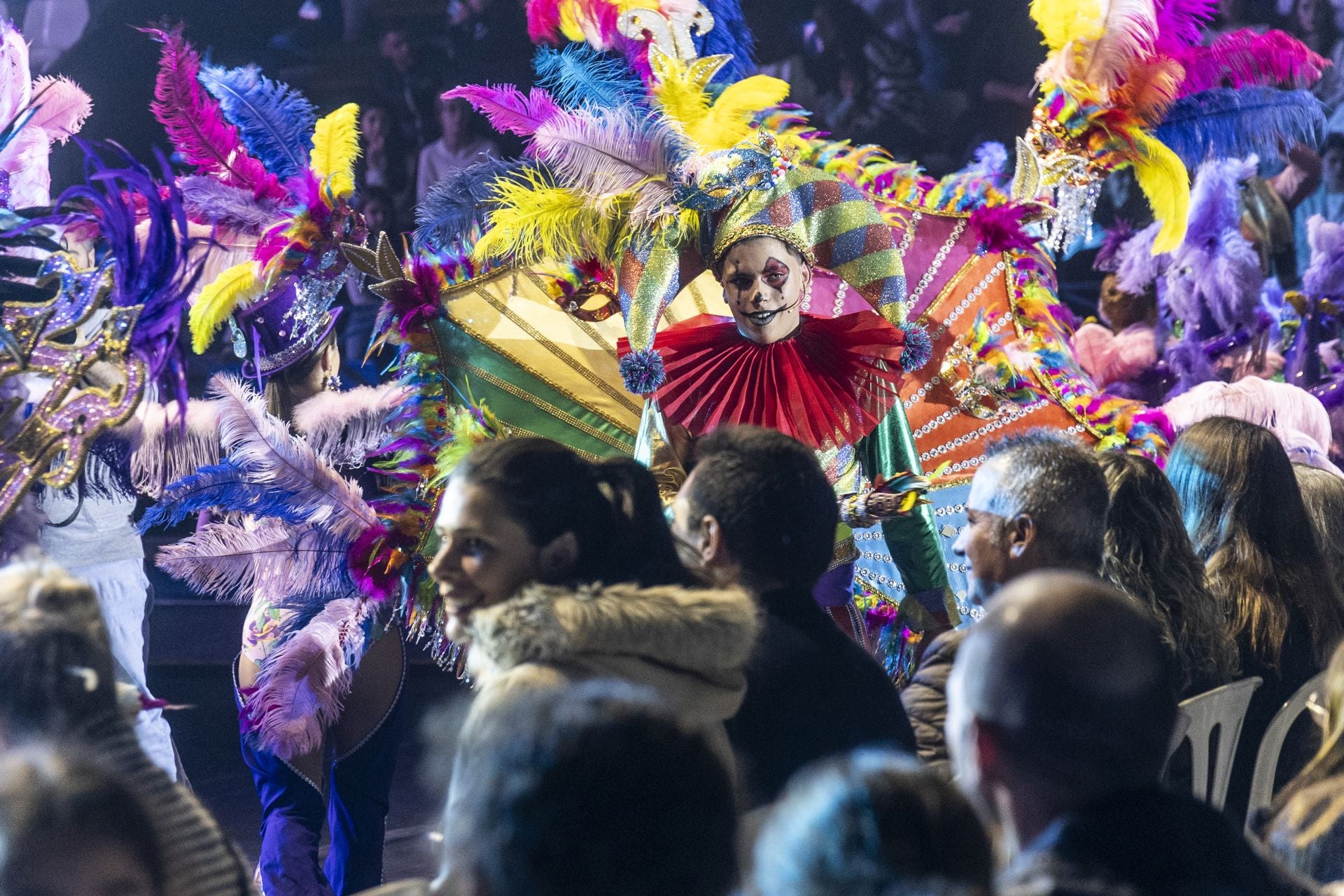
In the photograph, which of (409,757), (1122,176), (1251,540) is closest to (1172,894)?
(1251,540)

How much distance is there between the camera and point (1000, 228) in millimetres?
3756

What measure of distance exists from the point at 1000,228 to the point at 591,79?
1.21 m

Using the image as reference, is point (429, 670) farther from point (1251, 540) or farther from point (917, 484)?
point (1251, 540)

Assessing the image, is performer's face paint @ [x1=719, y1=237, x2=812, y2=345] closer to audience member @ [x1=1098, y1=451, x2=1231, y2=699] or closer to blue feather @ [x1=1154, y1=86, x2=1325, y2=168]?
audience member @ [x1=1098, y1=451, x2=1231, y2=699]

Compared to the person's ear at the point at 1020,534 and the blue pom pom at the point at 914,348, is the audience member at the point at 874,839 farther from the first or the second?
the blue pom pom at the point at 914,348

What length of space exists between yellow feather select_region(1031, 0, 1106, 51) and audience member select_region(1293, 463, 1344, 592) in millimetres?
1288

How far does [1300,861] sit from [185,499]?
2.39 meters

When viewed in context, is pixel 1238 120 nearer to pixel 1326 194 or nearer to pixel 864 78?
pixel 1326 194

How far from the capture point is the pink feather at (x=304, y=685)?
312cm

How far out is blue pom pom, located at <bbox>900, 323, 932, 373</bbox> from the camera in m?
3.34

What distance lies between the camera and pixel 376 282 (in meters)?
3.43

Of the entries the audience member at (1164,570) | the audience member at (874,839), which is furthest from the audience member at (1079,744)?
the audience member at (1164,570)

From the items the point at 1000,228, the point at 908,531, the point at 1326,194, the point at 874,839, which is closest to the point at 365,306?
the point at 1000,228

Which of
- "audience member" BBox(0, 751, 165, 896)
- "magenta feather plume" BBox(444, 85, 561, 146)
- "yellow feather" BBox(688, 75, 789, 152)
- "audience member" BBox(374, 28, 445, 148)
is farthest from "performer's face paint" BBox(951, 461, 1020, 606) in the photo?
"audience member" BBox(374, 28, 445, 148)
